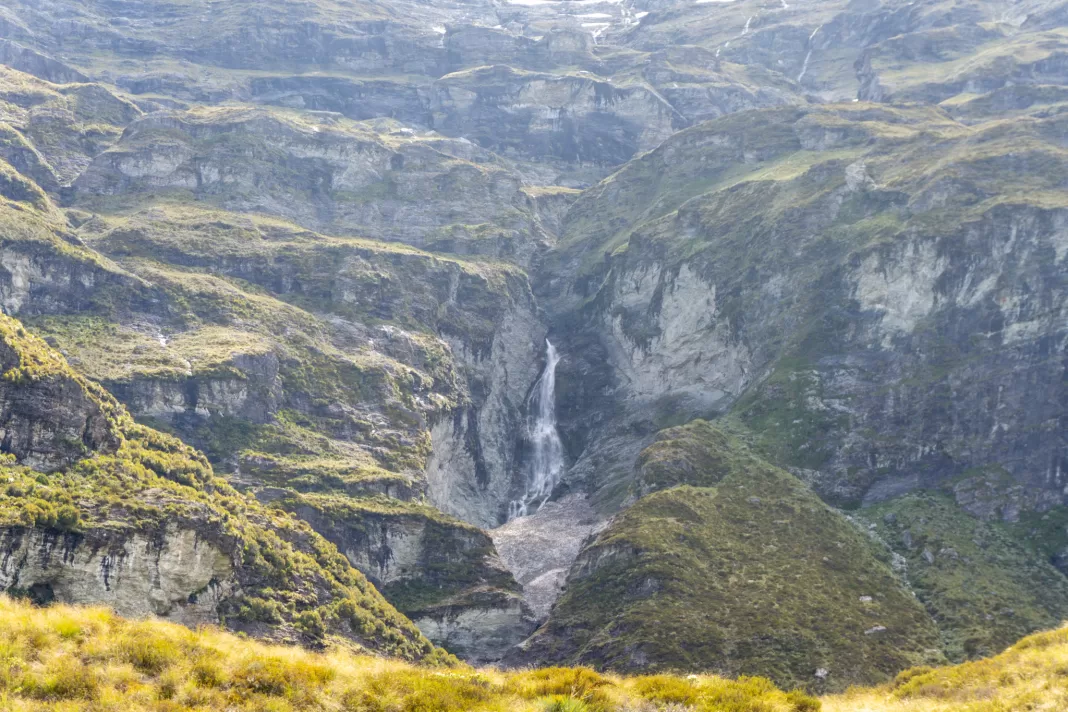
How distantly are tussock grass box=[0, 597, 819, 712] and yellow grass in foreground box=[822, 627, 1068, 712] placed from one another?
11.9 ft

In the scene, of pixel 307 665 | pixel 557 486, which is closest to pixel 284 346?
pixel 557 486

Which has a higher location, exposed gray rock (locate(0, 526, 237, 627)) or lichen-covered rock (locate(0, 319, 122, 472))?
lichen-covered rock (locate(0, 319, 122, 472))

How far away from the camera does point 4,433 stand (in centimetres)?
7994

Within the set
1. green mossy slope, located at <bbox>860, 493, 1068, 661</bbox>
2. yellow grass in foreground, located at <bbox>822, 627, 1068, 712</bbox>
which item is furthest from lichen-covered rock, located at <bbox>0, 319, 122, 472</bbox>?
green mossy slope, located at <bbox>860, 493, 1068, 661</bbox>

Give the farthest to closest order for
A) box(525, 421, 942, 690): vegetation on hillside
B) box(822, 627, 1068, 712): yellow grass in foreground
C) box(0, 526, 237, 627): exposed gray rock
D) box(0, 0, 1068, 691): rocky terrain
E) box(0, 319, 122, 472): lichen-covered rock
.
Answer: box(525, 421, 942, 690): vegetation on hillside
box(0, 0, 1068, 691): rocky terrain
box(0, 319, 122, 472): lichen-covered rock
box(0, 526, 237, 627): exposed gray rock
box(822, 627, 1068, 712): yellow grass in foreground

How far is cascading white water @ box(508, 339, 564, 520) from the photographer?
570 ft

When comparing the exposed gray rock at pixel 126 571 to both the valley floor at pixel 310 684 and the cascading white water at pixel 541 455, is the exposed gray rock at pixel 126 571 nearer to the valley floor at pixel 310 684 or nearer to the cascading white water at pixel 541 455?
the valley floor at pixel 310 684

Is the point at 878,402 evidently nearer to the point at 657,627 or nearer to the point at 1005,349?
the point at 1005,349

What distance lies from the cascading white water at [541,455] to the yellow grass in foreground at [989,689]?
433 feet

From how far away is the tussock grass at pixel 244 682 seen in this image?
90.0 ft

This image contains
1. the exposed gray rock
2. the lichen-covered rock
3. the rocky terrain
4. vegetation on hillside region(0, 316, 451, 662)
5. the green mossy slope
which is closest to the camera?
the exposed gray rock

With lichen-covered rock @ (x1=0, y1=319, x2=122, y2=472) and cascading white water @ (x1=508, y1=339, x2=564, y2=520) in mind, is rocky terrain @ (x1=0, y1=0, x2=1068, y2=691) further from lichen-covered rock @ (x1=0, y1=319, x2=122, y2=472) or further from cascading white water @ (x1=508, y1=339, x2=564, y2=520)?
cascading white water @ (x1=508, y1=339, x2=564, y2=520)

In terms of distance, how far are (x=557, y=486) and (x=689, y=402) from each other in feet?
97.5

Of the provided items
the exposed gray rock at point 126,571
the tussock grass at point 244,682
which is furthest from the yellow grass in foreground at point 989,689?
the exposed gray rock at point 126,571
